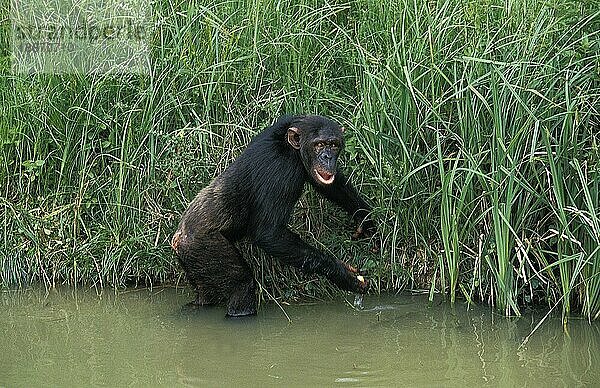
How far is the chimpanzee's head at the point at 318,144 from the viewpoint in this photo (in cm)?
556

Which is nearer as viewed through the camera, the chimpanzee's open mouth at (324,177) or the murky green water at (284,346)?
the murky green water at (284,346)

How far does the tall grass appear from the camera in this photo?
5402 millimetres

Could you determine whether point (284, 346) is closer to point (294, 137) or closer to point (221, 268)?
point (221, 268)

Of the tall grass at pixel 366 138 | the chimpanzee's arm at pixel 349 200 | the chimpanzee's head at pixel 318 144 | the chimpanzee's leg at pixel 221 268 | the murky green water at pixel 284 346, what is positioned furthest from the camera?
the chimpanzee's arm at pixel 349 200

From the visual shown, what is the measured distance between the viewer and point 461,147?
567 centimetres

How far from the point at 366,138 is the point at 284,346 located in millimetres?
1626

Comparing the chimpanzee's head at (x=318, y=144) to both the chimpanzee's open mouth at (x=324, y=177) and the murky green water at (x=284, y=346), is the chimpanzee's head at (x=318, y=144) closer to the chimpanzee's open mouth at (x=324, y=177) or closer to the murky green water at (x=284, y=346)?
the chimpanzee's open mouth at (x=324, y=177)

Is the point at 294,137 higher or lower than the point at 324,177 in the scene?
higher

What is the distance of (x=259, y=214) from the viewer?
5.62 m

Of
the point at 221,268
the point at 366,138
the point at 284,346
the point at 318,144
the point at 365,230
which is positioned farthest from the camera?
the point at 365,230

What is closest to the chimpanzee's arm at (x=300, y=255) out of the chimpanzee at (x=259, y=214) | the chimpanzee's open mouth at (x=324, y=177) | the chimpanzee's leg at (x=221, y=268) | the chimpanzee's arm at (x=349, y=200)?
the chimpanzee at (x=259, y=214)

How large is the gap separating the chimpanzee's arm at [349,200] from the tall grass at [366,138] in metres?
0.12

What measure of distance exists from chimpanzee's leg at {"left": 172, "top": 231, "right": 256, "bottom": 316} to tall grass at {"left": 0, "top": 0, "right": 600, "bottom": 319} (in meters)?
0.38

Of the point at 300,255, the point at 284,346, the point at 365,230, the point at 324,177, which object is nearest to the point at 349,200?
the point at 365,230
